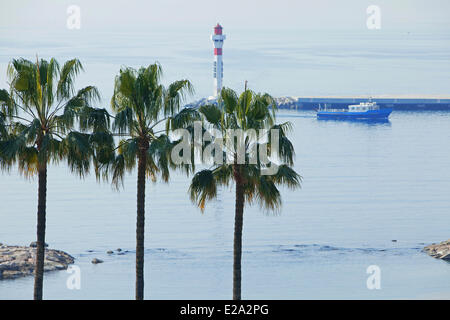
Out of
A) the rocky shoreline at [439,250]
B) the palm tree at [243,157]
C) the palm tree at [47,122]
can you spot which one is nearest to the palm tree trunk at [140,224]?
the palm tree at [47,122]

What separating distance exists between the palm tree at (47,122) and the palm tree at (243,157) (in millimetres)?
3251

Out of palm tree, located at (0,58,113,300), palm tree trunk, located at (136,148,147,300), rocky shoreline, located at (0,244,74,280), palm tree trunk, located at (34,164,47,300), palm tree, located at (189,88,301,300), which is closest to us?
palm tree, located at (189,88,301,300)

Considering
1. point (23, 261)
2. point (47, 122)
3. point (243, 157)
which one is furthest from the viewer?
point (23, 261)

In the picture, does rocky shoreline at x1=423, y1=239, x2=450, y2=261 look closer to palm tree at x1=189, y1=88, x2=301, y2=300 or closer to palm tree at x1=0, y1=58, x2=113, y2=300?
palm tree at x1=189, y1=88, x2=301, y2=300

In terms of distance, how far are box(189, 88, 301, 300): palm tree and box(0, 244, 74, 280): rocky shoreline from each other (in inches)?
1139

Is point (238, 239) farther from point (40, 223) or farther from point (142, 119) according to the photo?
point (40, 223)

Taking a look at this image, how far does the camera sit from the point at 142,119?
25797 millimetres

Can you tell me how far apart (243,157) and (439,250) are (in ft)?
136

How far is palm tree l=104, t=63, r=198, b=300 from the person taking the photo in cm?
2534

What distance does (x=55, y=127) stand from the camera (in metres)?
25.7

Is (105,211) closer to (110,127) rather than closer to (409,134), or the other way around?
(110,127)

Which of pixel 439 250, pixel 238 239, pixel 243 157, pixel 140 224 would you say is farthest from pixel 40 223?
pixel 439 250

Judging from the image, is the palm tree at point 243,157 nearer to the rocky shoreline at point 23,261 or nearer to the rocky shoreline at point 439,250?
the rocky shoreline at point 23,261

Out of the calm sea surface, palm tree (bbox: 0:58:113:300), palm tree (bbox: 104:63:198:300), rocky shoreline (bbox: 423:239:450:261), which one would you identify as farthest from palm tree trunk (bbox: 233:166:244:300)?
rocky shoreline (bbox: 423:239:450:261)
